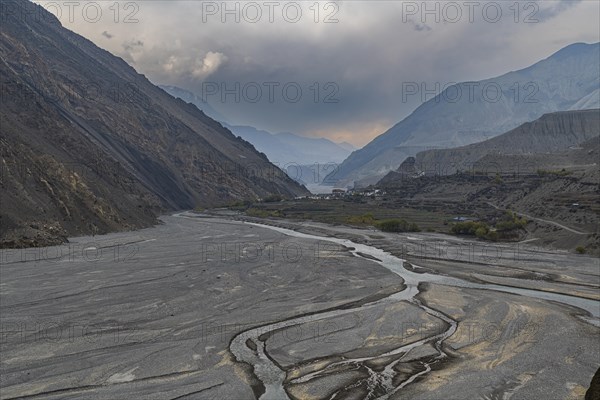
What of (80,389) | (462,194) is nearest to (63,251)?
(80,389)

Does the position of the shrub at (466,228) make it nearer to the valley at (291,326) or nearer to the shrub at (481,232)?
the shrub at (481,232)

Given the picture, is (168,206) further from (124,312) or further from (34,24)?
(124,312)

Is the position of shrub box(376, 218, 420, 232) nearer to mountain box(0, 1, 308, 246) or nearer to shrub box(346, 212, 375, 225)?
shrub box(346, 212, 375, 225)

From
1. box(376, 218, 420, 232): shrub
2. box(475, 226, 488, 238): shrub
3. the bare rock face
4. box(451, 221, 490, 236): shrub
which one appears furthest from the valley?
box(376, 218, 420, 232): shrub

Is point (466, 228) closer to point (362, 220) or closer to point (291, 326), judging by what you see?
point (362, 220)

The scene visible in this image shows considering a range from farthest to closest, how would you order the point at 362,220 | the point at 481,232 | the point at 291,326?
1. the point at 362,220
2. the point at 481,232
3. the point at 291,326

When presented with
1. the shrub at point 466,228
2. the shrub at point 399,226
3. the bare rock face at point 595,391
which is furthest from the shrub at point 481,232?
the bare rock face at point 595,391

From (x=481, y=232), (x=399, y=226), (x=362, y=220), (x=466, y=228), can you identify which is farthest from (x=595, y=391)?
(x=362, y=220)

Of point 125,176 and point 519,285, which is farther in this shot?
point 125,176
